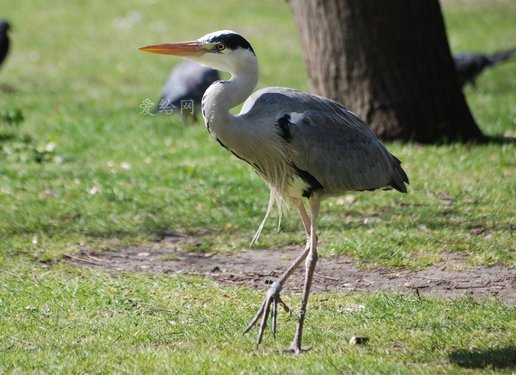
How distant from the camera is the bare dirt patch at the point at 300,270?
6289 millimetres

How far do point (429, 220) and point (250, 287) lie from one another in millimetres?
1970

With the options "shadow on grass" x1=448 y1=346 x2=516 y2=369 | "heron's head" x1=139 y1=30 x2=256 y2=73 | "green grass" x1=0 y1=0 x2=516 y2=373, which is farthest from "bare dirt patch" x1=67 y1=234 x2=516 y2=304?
"heron's head" x1=139 y1=30 x2=256 y2=73

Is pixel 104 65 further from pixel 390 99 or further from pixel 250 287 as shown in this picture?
pixel 250 287

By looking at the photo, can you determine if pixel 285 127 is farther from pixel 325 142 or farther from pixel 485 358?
pixel 485 358

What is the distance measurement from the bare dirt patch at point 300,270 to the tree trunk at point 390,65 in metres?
3.09

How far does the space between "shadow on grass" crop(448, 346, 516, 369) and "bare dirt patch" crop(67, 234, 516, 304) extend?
100 cm

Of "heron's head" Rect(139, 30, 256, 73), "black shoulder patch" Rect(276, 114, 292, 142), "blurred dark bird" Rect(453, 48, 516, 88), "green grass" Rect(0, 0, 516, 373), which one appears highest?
"heron's head" Rect(139, 30, 256, 73)

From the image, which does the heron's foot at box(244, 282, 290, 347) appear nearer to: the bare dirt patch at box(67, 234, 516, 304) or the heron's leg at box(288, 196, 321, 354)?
the heron's leg at box(288, 196, 321, 354)

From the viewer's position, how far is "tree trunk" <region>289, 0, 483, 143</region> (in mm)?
9648

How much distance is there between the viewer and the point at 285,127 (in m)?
5.55

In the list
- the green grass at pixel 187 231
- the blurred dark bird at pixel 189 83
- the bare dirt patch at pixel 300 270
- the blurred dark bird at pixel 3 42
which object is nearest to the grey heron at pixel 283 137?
the green grass at pixel 187 231

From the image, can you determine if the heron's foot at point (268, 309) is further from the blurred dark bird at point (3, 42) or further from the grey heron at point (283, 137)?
the blurred dark bird at point (3, 42)

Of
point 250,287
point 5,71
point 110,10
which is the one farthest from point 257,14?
point 250,287

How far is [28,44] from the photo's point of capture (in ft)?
54.1
